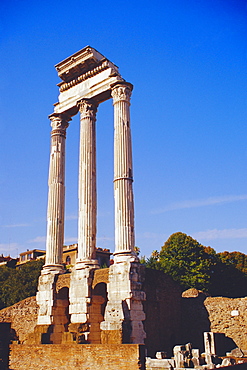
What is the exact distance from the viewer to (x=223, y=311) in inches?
756

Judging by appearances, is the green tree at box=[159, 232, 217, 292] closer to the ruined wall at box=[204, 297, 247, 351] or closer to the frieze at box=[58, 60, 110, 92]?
the ruined wall at box=[204, 297, 247, 351]

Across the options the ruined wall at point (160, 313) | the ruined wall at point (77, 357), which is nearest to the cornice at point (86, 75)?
the ruined wall at point (160, 313)

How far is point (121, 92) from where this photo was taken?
20.0m

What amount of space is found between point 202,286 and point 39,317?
1643 cm

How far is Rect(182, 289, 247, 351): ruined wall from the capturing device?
61.1ft

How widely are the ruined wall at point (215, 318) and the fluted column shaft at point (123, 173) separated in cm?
565

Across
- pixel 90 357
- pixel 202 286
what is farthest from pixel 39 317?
pixel 202 286

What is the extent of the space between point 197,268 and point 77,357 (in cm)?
2072

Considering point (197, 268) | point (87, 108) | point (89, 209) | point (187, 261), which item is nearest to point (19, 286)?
point (187, 261)

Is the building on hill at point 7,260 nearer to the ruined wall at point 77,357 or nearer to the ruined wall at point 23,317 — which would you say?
the ruined wall at point 23,317

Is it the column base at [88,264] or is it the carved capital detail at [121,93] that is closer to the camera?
the column base at [88,264]

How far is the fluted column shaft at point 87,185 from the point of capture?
62.3 ft

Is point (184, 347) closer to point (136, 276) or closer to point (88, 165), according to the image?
point (136, 276)

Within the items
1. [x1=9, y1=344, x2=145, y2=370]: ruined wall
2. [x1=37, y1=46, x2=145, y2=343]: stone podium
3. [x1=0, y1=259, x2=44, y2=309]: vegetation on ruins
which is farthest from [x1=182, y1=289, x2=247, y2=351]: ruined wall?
[x1=0, y1=259, x2=44, y2=309]: vegetation on ruins
